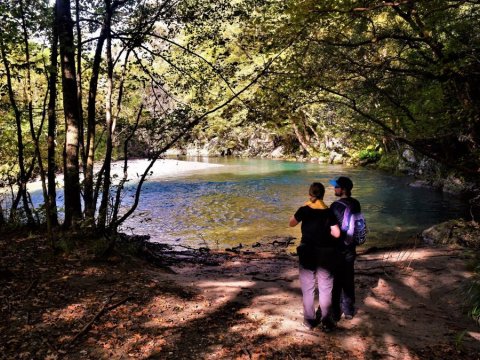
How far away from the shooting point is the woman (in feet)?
15.8

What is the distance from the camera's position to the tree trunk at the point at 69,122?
24.5ft

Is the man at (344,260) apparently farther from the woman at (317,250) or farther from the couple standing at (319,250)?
the woman at (317,250)

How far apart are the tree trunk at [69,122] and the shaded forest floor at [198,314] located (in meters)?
0.97

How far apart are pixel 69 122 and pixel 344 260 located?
20.1 feet

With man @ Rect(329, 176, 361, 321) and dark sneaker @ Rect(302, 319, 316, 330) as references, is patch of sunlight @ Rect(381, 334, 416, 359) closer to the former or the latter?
man @ Rect(329, 176, 361, 321)

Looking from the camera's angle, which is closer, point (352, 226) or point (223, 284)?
point (352, 226)

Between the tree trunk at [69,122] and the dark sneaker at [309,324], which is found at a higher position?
the tree trunk at [69,122]

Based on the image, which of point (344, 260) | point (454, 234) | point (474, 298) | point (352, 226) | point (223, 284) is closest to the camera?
point (352, 226)

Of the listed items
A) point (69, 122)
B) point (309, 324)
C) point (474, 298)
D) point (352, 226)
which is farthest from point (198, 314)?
point (69, 122)

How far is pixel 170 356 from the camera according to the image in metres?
4.06

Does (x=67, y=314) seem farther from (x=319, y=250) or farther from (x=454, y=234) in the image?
(x=454, y=234)

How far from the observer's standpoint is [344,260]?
5297 mm

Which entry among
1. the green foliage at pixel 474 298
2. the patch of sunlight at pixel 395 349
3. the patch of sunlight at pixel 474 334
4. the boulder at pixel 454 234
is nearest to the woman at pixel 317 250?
the patch of sunlight at pixel 395 349

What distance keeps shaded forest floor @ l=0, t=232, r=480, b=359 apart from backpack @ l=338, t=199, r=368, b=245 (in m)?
1.20
